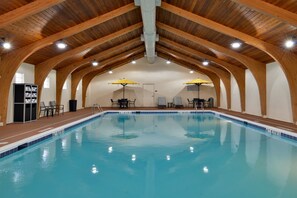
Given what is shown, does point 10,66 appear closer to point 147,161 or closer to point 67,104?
point 147,161

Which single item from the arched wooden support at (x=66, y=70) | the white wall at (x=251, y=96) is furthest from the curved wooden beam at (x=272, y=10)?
the arched wooden support at (x=66, y=70)

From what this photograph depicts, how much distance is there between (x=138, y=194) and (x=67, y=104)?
1236cm

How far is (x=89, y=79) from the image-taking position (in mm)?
17484

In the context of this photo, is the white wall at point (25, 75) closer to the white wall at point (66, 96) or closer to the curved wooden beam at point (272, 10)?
the white wall at point (66, 96)

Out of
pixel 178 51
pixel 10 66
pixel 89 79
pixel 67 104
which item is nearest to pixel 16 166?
pixel 10 66

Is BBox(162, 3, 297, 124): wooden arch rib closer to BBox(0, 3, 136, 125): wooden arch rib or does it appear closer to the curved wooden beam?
the curved wooden beam

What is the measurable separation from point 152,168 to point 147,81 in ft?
47.4

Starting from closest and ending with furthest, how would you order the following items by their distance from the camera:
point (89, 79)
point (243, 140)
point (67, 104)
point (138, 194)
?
point (138, 194), point (243, 140), point (67, 104), point (89, 79)

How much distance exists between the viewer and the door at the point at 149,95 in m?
18.8

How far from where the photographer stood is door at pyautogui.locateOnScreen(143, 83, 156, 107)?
18781mm

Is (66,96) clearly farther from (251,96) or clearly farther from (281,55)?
(281,55)

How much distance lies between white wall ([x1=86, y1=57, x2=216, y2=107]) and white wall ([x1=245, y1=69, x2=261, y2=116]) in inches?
229

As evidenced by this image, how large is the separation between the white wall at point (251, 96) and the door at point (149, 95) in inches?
296

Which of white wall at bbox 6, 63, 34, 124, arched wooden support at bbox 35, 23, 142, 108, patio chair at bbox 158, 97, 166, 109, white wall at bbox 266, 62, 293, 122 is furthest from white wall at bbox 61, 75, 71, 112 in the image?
white wall at bbox 266, 62, 293, 122
